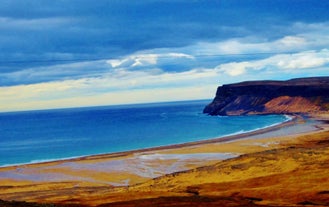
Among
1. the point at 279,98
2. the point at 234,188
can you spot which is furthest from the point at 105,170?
the point at 279,98

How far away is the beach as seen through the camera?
156 feet

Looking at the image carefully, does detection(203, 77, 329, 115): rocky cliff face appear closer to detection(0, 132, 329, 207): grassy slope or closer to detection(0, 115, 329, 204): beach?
detection(0, 115, 329, 204): beach

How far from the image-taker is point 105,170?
59.9 metres

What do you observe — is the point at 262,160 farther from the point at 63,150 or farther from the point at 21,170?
the point at 63,150

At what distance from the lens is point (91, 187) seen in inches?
1907

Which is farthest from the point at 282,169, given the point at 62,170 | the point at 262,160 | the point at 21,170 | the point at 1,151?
the point at 1,151

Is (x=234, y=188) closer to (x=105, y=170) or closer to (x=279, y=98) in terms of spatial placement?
(x=105, y=170)

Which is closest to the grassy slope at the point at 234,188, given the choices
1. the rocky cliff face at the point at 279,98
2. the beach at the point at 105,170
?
the beach at the point at 105,170

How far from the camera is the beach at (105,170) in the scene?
156 feet

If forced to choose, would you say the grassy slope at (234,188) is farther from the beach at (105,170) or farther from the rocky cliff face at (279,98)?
the rocky cliff face at (279,98)

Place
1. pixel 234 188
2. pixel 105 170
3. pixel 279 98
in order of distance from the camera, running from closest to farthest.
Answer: pixel 234 188
pixel 105 170
pixel 279 98

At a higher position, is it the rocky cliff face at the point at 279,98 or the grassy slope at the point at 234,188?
the rocky cliff face at the point at 279,98

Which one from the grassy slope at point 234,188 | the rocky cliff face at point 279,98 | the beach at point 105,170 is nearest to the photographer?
the grassy slope at point 234,188

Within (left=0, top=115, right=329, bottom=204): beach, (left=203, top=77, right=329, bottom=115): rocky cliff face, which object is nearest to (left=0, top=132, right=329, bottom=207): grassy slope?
(left=0, top=115, right=329, bottom=204): beach
